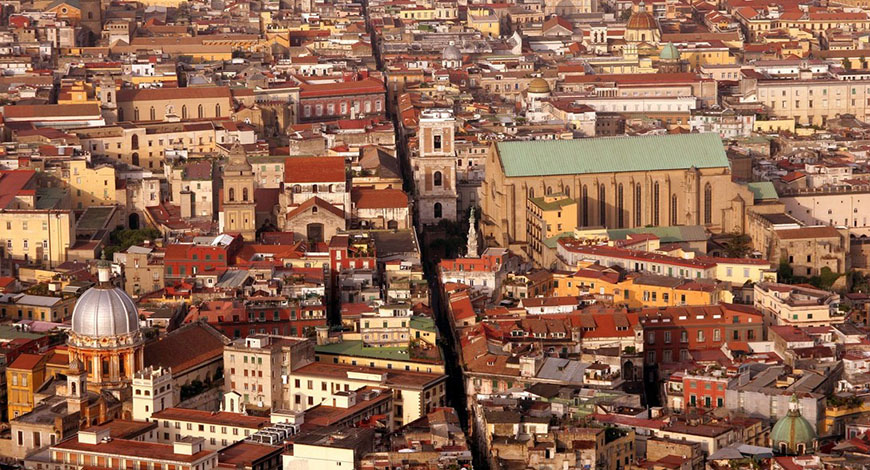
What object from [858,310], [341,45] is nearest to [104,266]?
[858,310]

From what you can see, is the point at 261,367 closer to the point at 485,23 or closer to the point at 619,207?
the point at 619,207

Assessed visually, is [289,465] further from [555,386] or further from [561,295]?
[561,295]

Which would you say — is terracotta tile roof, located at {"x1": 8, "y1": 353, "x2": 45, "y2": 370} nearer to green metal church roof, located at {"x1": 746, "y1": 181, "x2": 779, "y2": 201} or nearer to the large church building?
Result: the large church building

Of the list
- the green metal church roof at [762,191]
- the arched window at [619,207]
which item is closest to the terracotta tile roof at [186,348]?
the arched window at [619,207]

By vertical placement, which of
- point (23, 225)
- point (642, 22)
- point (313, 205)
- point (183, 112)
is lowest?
point (23, 225)

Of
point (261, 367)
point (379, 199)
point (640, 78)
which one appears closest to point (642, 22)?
point (640, 78)

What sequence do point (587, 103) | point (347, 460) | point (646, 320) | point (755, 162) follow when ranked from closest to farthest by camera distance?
point (347, 460), point (646, 320), point (755, 162), point (587, 103)

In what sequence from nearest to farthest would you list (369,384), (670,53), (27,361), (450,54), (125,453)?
(125,453) → (369,384) → (27,361) → (450,54) → (670,53)
